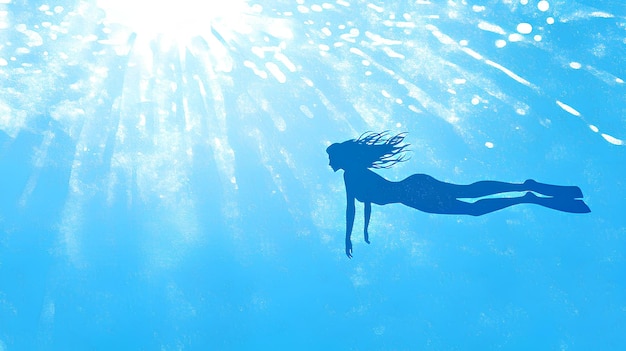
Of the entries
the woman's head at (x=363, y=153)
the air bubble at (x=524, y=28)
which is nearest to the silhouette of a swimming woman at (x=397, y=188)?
the woman's head at (x=363, y=153)

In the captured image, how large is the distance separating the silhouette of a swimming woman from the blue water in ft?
8.60

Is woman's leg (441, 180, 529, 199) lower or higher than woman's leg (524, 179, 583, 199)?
lower

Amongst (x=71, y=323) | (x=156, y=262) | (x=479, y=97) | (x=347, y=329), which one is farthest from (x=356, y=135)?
(x=71, y=323)

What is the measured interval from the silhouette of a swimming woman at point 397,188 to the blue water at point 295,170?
8.60 ft

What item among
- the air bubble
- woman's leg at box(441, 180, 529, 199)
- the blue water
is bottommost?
the blue water

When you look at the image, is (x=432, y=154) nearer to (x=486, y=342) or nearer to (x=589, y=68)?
(x=589, y=68)

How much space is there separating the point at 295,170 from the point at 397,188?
3.78 metres

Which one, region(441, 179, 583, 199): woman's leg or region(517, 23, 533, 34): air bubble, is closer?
region(441, 179, 583, 199): woman's leg

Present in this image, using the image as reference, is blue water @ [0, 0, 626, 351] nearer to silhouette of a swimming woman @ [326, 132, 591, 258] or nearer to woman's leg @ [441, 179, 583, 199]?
silhouette of a swimming woman @ [326, 132, 591, 258]

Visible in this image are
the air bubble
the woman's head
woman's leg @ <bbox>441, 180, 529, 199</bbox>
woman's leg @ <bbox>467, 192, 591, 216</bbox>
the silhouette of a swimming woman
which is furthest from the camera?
the air bubble

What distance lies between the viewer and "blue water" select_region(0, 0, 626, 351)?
639cm

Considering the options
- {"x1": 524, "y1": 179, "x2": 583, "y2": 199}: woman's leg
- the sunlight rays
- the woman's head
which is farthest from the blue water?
{"x1": 524, "y1": 179, "x2": 583, "y2": 199}: woman's leg

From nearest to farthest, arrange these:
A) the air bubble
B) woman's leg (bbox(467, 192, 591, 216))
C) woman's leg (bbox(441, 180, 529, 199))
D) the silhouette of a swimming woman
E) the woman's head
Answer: woman's leg (bbox(467, 192, 591, 216)) → woman's leg (bbox(441, 180, 529, 199)) → the silhouette of a swimming woman → the woman's head → the air bubble

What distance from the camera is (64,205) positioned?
8.20 metres
